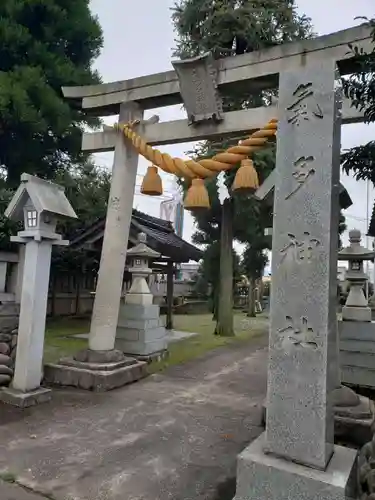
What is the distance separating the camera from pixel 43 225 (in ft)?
17.7

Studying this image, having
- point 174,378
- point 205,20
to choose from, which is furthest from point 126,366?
point 205,20

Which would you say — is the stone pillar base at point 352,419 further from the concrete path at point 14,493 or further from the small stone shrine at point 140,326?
the small stone shrine at point 140,326

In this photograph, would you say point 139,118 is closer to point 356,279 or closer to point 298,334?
point 356,279

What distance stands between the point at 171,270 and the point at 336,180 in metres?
10.3

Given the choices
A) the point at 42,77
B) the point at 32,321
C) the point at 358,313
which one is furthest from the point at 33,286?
the point at 42,77

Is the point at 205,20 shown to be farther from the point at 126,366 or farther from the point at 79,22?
the point at 126,366

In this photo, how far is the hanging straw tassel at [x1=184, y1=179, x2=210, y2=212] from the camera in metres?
4.94

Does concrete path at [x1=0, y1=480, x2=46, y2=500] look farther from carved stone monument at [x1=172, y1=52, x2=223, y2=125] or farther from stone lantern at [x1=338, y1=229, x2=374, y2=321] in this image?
stone lantern at [x1=338, y1=229, x2=374, y2=321]

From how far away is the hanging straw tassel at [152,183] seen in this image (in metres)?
6.09

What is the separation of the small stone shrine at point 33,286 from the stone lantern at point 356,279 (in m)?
4.89

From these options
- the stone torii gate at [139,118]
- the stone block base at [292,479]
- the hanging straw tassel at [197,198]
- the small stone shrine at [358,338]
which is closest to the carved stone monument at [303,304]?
the stone block base at [292,479]

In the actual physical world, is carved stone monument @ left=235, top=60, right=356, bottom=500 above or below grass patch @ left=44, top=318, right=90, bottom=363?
above

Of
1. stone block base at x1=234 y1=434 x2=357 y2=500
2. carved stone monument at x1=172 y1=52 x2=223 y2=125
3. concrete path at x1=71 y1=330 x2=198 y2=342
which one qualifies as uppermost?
carved stone monument at x1=172 y1=52 x2=223 y2=125

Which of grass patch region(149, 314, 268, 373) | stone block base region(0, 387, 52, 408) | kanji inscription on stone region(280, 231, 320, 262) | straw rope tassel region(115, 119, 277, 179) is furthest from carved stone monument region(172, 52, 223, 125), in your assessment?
grass patch region(149, 314, 268, 373)
